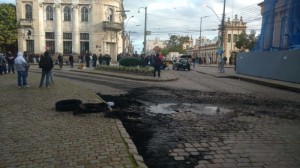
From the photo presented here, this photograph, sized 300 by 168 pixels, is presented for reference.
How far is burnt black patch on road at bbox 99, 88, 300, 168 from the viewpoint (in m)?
5.62

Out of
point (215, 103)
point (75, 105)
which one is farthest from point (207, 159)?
point (215, 103)

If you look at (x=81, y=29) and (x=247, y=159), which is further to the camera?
(x=81, y=29)

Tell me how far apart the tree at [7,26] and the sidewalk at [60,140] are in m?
51.3

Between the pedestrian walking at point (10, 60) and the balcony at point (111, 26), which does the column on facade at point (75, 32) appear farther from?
the pedestrian walking at point (10, 60)

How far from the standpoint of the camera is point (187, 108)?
10.2 meters

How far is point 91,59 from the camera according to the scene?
135 feet

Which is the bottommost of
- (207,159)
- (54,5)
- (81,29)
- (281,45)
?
(207,159)

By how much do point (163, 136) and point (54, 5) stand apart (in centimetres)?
5404

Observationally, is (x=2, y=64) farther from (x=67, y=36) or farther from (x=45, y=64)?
(x=67, y=36)

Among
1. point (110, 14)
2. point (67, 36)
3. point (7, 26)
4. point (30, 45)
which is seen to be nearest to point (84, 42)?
point (67, 36)

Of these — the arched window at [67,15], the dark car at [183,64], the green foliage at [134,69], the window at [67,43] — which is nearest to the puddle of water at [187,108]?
the green foliage at [134,69]

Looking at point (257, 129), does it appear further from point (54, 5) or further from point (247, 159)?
point (54, 5)

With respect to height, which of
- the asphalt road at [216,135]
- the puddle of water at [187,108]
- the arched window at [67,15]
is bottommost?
the asphalt road at [216,135]

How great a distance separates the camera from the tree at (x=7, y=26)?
178ft
